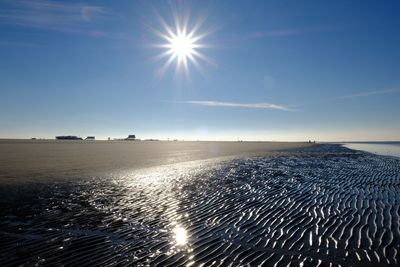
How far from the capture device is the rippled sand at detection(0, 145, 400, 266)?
7520mm

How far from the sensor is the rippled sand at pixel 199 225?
24.7ft

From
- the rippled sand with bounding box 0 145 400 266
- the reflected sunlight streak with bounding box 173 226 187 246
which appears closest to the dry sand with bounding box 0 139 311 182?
the rippled sand with bounding box 0 145 400 266

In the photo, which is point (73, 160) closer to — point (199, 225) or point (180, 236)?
point (199, 225)

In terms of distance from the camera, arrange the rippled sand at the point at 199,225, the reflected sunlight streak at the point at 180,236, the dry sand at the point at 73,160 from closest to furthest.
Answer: the rippled sand at the point at 199,225
the reflected sunlight streak at the point at 180,236
the dry sand at the point at 73,160

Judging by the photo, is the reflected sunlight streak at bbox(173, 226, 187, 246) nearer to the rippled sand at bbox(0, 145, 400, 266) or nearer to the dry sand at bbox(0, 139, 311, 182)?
the rippled sand at bbox(0, 145, 400, 266)

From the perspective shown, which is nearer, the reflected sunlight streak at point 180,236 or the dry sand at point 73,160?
the reflected sunlight streak at point 180,236

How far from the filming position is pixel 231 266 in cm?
696

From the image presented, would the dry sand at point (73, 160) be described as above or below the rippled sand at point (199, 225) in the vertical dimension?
above

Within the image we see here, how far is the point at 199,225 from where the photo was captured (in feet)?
34.1

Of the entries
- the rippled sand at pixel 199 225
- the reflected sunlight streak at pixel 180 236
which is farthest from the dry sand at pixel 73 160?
the reflected sunlight streak at pixel 180 236

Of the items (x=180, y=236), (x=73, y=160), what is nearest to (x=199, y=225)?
(x=180, y=236)

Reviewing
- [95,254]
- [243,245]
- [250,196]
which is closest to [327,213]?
[250,196]

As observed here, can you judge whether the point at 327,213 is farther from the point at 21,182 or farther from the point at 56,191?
the point at 21,182

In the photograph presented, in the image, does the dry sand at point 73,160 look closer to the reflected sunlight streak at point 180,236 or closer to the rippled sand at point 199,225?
the rippled sand at point 199,225
